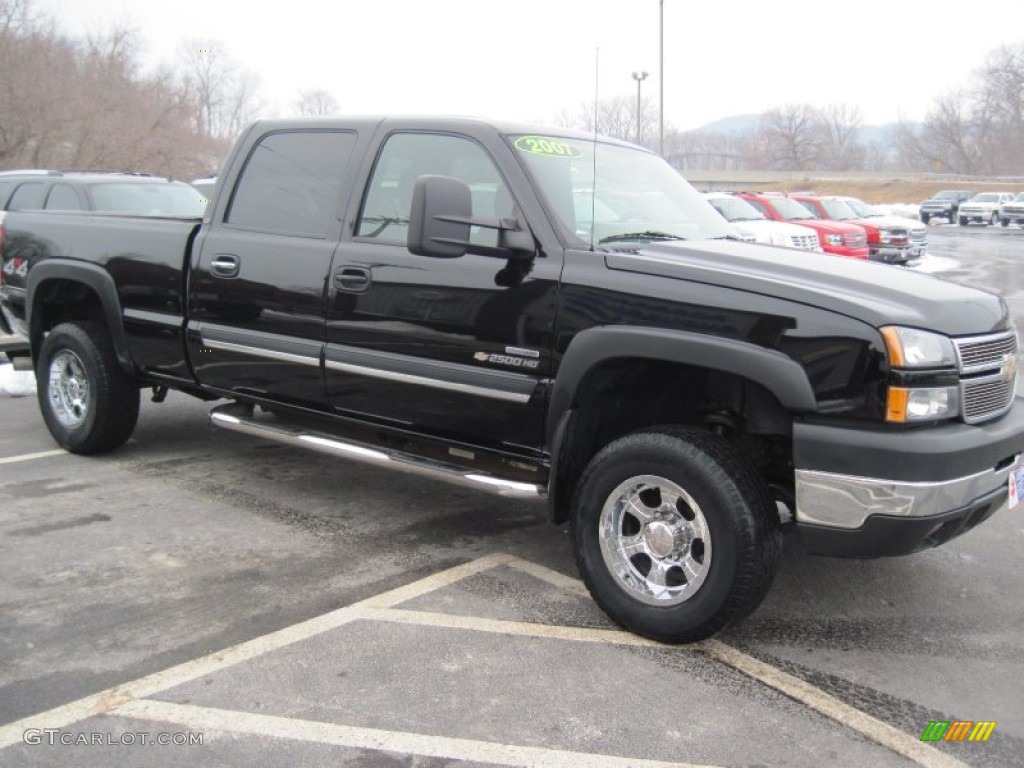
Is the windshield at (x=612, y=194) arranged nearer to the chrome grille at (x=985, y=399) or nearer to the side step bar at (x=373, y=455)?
the side step bar at (x=373, y=455)

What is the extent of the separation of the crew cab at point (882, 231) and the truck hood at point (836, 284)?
1583 cm

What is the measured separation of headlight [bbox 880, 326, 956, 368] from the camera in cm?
306

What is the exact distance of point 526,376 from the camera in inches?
150

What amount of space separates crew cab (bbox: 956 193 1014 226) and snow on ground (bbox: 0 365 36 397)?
46.7 metres

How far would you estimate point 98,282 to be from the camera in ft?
17.9

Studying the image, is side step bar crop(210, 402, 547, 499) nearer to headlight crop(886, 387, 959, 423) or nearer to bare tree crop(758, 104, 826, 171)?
headlight crop(886, 387, 959, 423)

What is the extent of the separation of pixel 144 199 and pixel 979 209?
4452 centimetres

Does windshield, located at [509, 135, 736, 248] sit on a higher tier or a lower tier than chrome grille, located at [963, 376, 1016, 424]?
higher

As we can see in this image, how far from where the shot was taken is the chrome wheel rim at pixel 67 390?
5.87 metres

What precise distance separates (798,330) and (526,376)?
44.7 inches

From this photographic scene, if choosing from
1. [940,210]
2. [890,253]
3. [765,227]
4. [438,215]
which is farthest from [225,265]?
[940,210]

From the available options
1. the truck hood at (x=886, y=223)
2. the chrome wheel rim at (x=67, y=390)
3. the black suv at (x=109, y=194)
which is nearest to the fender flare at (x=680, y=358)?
the chrome wheel rim at (x=67, y=390)

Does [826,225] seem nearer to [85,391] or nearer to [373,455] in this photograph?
[85,391]

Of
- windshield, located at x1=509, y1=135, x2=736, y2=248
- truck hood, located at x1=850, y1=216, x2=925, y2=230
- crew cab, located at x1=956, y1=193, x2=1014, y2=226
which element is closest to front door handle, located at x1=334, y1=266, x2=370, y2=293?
windshield, located at x1=509, y1=135, x2=736, y2=248
